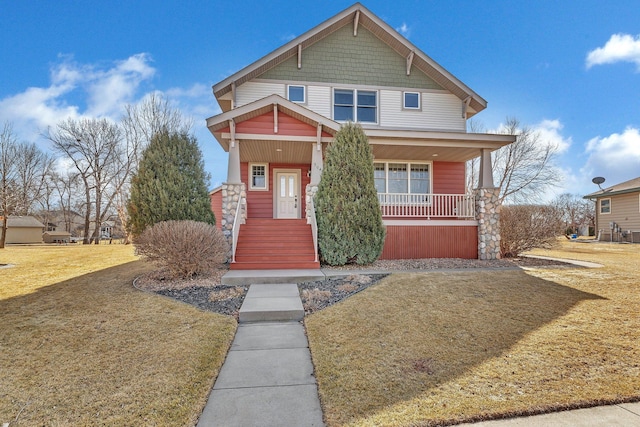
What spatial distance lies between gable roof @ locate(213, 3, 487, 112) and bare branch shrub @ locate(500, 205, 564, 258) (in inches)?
210

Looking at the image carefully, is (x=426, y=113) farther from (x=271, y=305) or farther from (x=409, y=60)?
(x=271, y=305)

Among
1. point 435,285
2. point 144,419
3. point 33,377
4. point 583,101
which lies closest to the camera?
point 144,419

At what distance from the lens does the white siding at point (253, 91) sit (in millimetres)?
12367

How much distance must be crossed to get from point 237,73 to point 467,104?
943 centimetres

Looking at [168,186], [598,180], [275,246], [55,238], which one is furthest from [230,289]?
[55,238]

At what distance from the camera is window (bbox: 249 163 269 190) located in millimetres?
12938

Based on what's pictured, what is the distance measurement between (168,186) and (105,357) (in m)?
6.11

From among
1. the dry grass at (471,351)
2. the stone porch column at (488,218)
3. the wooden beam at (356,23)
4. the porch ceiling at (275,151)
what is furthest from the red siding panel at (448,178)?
the dry grass at (471,351)

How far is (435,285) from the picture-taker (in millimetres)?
6328

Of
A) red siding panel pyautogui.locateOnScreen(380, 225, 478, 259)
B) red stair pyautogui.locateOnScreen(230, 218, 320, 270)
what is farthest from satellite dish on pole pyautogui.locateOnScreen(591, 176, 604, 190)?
red stair pyautogui.locateOnScreen(230, 218, 320, 270)

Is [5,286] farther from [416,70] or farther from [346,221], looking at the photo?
[416,70]

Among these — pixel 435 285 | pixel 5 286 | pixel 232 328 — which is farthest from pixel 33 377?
pixel 435 285

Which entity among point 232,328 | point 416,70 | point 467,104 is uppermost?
point 416,70

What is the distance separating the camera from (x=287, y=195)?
13.1 metres
